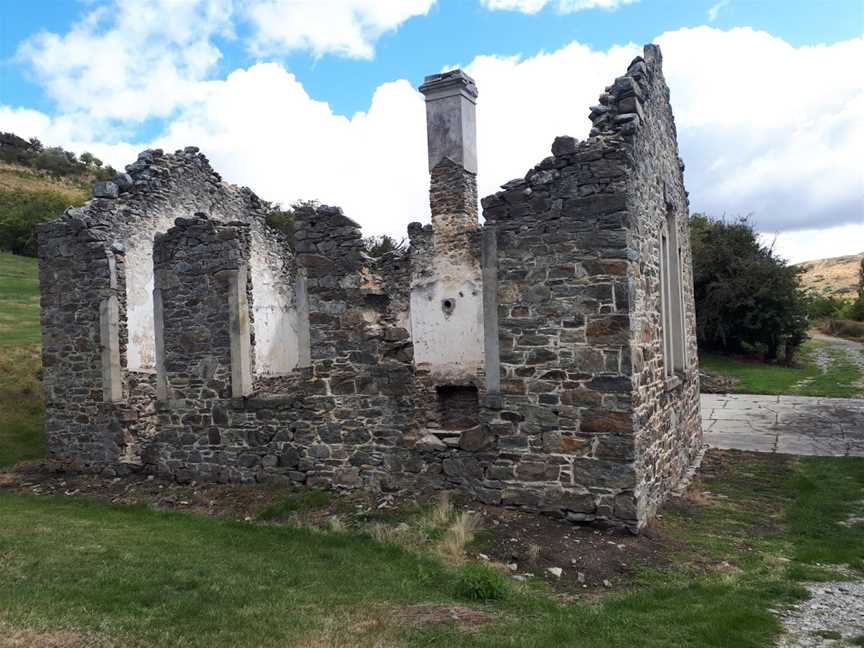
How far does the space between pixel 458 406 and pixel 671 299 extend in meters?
7.28

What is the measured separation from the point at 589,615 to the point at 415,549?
2253 millimetres

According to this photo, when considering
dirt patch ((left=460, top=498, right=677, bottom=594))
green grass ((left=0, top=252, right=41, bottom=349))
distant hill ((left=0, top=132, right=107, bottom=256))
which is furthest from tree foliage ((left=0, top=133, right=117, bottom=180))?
dirt patch ((left=460, top=498, right=677, bottom=594))

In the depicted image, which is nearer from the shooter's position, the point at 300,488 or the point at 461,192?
the point at 300,488

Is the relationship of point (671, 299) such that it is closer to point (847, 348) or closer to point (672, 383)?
point (672, 383)

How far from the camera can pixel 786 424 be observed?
1608 centimetres

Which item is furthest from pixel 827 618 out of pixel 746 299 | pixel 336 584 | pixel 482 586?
pixel 746 299

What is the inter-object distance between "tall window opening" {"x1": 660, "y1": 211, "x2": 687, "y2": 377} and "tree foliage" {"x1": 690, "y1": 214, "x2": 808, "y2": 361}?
17.4 m

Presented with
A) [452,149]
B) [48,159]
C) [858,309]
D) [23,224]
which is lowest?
[858,309]

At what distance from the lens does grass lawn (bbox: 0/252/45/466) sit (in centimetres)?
1373

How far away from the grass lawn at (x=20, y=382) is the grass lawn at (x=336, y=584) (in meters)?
4.66

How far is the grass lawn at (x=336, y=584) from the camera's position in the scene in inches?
203

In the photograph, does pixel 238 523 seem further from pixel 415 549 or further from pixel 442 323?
pixel 442 323

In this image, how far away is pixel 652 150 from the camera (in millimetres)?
9648

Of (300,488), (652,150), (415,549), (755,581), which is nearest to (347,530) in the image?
(415,549)
